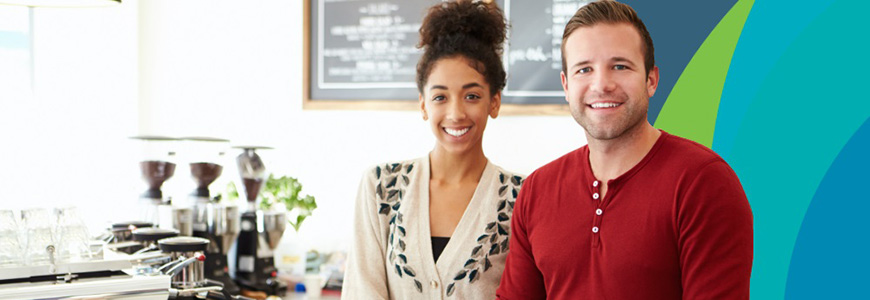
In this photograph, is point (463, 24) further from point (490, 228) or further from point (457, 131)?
point (490, 228)

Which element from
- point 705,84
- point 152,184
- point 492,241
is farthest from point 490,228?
point 152,184

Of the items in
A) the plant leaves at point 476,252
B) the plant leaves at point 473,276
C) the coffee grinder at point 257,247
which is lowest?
the coffee grinder at point 257,247

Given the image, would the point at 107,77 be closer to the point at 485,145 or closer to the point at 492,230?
the point at 485,145

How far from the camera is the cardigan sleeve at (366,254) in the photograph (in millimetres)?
1718

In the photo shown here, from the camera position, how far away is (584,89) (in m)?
1.32

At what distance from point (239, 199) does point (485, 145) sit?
97 cm

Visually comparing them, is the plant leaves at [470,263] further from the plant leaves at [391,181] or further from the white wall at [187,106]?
the white wall at [187,106]

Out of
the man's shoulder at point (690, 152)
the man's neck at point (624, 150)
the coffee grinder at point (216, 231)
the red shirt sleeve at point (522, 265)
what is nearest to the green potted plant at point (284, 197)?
the coffee grinder at point (216, 231)

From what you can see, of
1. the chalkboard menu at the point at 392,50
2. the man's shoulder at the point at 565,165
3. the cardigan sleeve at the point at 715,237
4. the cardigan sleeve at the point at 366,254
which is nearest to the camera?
the cardigan sleeve at the point at 715,237

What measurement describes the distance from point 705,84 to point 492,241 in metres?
0.67

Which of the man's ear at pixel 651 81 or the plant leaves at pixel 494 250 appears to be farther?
the plant leaves at pixel 494 250

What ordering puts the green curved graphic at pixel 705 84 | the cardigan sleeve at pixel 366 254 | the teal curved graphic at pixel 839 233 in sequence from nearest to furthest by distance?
the teal curved graphic at pixel 839 233, the cardigan sleeve at pixel 366 254, the green curved graphic at pixel 705 84

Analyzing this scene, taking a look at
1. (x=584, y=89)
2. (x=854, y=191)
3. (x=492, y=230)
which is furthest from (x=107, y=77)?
(x=854, y=191)

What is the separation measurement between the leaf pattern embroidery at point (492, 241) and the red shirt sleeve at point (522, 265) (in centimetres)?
13
